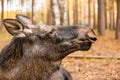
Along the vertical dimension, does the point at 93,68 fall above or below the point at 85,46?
below

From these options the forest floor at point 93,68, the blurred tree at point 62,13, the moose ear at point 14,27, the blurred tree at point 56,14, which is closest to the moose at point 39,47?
the moose ear at point 14,27

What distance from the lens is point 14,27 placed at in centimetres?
373

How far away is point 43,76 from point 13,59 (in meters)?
0.40

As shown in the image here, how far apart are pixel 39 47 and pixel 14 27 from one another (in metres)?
0.35

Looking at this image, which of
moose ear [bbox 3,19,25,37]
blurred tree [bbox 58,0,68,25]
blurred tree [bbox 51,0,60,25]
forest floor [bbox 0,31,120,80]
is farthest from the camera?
blurred tree [bbox 58,0,68,25]

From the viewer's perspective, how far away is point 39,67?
3.79 meters

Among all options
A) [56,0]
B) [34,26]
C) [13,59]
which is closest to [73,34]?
[34,26]

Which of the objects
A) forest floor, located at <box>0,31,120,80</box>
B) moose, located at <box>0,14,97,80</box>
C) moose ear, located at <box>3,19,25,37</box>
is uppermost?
moose ear, located at <box>3,19,25,37</box>

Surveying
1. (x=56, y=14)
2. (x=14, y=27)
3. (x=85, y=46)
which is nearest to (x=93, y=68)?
(x=56, y=14)

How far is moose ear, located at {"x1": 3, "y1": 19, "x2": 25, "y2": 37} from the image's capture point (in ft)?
12.1

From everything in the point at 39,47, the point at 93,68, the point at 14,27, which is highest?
the point at 14,27

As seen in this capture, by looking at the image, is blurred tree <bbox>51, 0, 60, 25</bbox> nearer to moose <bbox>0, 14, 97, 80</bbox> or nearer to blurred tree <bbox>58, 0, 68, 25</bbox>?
blurred tree <bbox>58, 0, 68, 25</bbox>

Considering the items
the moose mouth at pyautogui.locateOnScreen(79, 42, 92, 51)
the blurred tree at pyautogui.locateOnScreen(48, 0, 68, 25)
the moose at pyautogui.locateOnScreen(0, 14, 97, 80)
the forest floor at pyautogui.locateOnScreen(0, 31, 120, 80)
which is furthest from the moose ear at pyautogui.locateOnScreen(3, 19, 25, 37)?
the blurred tree at pyautogui.locateOnScreen(48, 0, 68, 25)

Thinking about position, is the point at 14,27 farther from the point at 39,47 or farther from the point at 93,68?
the point at 93,68
